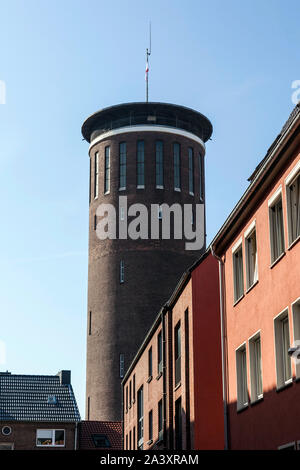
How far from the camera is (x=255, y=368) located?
22.7 metres

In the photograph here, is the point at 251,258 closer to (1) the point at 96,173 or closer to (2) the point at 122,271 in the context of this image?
(2) the point at 122,271

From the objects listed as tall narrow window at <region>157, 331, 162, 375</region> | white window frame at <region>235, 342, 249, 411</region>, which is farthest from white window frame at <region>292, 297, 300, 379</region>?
tall narrow window at <region>157, 331, 162, 375</region>

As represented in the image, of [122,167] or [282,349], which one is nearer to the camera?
[282,349]

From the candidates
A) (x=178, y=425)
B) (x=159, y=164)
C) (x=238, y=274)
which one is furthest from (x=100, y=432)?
(x=238, y=274)

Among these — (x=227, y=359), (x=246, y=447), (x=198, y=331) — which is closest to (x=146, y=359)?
(x=198, y=331)

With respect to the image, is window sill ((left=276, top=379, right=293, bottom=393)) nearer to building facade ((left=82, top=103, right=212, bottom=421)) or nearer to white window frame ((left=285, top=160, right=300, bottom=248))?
white window frame ((left=285, top=160, right=300, bottom=248))

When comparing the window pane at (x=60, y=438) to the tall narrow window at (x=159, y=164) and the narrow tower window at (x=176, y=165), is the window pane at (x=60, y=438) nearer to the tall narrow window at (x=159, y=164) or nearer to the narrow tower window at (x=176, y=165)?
the tall narrow window at (x=159, y=164)

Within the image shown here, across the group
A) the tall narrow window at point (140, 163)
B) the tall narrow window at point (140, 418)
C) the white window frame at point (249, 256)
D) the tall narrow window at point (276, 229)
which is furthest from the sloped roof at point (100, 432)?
the tall narrow window at point (276, 229)

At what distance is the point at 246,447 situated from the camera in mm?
22812

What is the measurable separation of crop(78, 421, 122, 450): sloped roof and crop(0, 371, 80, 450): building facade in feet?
2.08

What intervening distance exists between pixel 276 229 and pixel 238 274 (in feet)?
13.0

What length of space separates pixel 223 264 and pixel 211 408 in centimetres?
442

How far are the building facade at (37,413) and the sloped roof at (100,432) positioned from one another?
2.08ft
